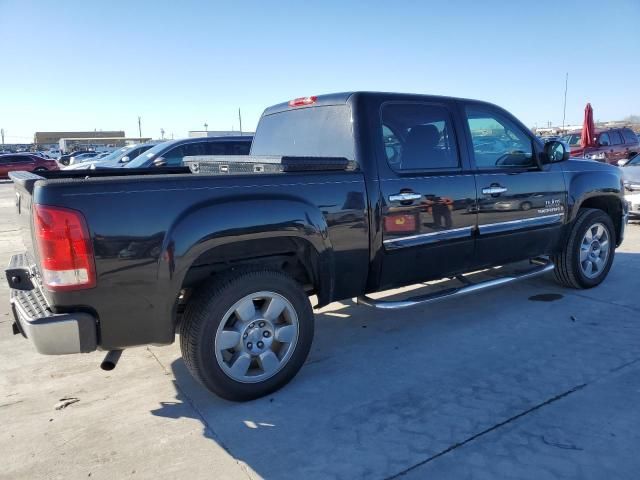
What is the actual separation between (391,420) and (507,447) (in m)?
0.64

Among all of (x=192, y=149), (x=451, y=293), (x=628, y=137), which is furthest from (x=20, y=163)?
(x=451, y=293)

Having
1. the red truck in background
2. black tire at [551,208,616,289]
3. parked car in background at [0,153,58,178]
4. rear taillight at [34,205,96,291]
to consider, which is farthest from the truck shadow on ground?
parked car in background at [0,153,58,178]

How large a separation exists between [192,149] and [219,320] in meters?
7.69

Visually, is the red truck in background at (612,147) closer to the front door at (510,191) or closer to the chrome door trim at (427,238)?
the front door at (510,191)

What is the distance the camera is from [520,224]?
454 cm

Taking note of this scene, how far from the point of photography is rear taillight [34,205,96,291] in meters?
2.53

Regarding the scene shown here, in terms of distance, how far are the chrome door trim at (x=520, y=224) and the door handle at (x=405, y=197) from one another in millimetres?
797

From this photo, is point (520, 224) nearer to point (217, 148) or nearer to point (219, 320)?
point (219, 320)

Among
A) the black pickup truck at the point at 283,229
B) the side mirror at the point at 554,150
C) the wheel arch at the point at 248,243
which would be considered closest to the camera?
the black pickup truck at the point at 283,229

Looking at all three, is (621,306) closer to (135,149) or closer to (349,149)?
(349,149)

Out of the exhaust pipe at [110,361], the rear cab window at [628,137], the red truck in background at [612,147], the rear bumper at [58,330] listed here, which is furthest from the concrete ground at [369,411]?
the rear cab window at [628,137]

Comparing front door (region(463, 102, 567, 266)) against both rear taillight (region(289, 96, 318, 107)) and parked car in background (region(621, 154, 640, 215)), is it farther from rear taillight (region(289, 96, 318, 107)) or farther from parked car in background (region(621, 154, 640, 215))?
parked car in background (region(621, 154, 640, 215))

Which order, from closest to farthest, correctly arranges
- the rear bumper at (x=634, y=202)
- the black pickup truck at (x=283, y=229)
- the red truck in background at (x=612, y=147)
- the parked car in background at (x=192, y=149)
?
the black pickup truck at (x=283, y=229), the rear bumper at (x=634, y=202), the parked car in background at (x=192, y=149), the red truck in background at (x=612, y=147)

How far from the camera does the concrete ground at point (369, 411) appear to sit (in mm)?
2596
